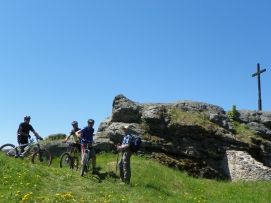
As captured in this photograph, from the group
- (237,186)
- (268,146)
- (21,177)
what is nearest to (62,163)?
(21,177)

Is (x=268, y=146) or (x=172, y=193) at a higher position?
(x=268, y=146)

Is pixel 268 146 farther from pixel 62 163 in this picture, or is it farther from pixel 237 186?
pixel 62 163

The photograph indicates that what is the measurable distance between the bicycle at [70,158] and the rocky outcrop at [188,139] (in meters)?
4.11

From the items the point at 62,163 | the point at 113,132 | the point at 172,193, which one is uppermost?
the point at 113,132

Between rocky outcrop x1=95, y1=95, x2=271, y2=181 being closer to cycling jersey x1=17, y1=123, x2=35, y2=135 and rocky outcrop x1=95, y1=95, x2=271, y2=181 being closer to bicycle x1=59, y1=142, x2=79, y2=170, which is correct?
bicycle x1=59, y1=142, x2=79, y2=170

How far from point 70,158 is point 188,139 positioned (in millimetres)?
9002

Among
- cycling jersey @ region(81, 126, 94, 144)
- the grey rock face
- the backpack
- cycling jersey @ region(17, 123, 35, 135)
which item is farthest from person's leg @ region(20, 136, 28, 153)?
the backpack

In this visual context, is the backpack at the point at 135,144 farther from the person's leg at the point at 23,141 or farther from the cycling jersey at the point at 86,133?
the person's leg at the point at 23,141

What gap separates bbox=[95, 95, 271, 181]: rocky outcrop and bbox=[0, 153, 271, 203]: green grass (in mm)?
2360

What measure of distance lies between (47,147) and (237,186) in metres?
11.3

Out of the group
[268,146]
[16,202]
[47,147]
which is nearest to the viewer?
[16,202]

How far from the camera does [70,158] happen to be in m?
16.5

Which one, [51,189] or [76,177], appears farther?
[76,177]

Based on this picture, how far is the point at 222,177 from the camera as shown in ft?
70.8
